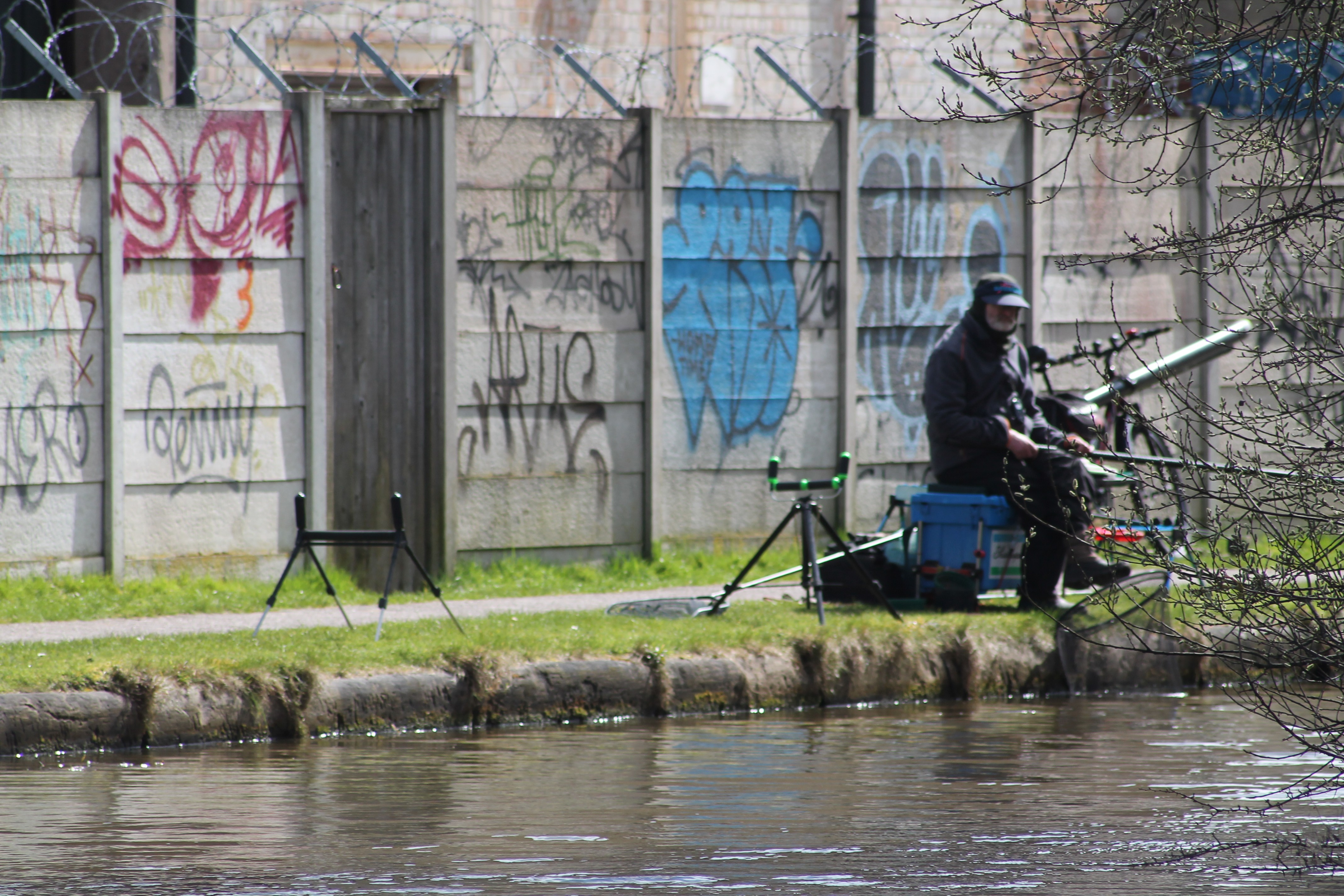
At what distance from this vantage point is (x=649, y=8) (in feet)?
72.8

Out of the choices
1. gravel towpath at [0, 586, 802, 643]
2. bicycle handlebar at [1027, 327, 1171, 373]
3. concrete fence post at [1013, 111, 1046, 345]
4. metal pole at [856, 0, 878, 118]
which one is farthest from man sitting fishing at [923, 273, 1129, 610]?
metal pole at [856, 0, 878, 118]

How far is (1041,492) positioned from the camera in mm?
9836

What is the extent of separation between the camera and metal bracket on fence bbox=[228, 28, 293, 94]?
10188 mm

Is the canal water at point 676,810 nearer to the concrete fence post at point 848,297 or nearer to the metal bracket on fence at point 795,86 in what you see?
the concrete fence post at point 848,297

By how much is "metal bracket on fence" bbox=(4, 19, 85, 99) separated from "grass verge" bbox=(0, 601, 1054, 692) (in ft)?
9.30

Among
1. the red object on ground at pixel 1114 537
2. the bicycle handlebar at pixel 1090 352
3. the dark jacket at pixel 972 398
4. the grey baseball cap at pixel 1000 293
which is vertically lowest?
the red object on ground at pixel 1114 537

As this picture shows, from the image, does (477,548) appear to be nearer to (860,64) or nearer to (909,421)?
(909,421)

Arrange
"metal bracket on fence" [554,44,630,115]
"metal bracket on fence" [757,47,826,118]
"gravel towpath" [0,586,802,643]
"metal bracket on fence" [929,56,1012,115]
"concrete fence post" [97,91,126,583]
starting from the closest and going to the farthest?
"metal bracket on fence" [929,56,1012,115]
"gravel towpath" [0,586,802,643]
"concrete fence post" [97,91,126,583]
"metal bracket on fence" [554,44,630,115]
"metal bracket on fence" [757,47,826,118]

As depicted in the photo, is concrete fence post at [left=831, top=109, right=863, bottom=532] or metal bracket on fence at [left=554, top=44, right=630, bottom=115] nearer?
metal bracket on fence at [left=554, top=44, right=630, bottom=115]

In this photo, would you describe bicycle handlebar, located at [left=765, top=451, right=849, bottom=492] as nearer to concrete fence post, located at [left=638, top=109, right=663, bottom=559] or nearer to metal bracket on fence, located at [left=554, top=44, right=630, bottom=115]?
concrete fence post, located at [left=638, top=109, right=663, bottom=559]

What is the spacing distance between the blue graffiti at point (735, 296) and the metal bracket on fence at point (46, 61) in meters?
3.30

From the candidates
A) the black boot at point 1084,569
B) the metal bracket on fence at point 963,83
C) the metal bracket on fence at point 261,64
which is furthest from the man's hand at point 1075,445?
the metal bracket on fence at point 261,64

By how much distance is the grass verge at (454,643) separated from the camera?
7.79m

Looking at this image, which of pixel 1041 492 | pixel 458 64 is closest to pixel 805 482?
pixel 1041 492
